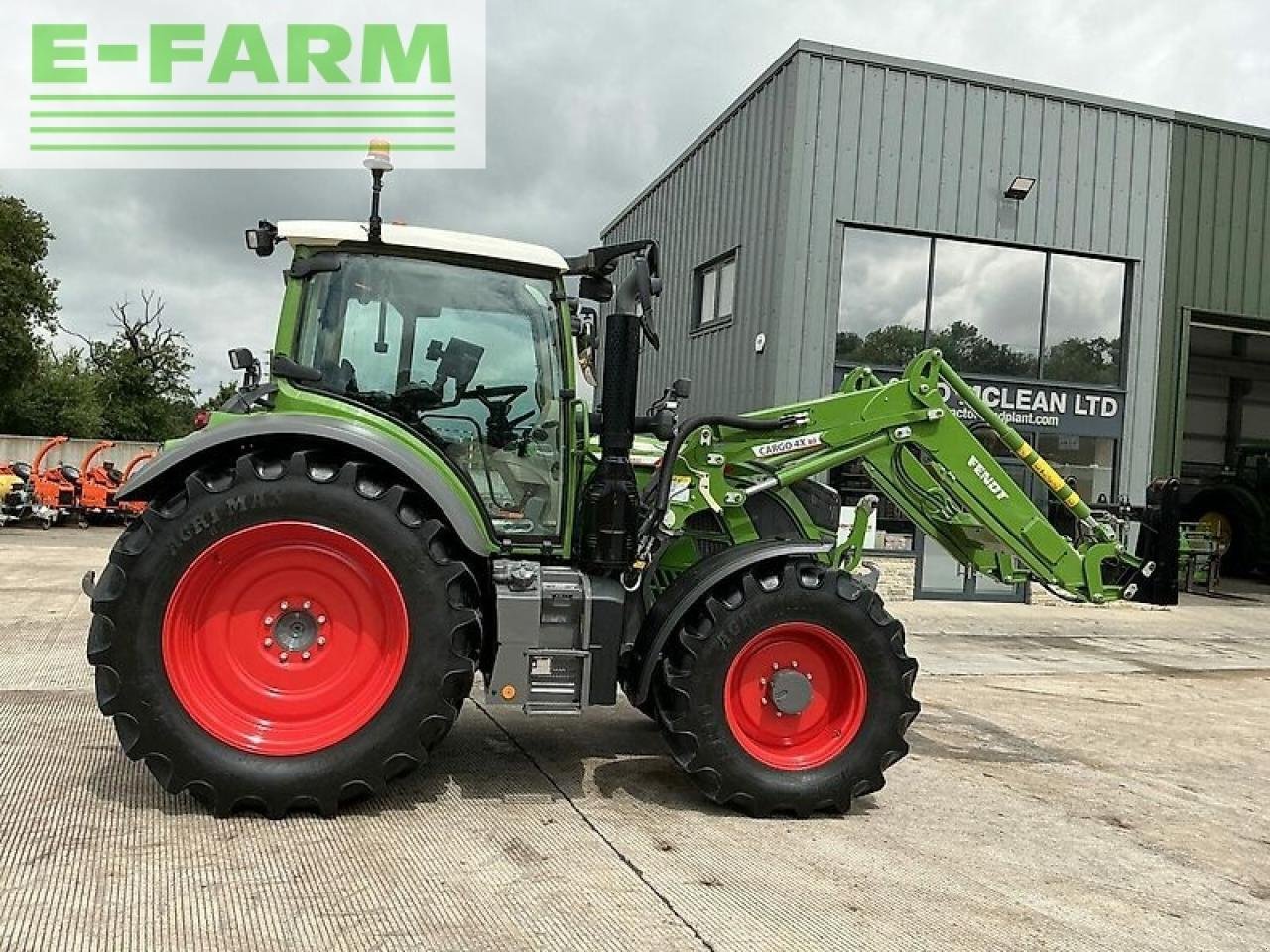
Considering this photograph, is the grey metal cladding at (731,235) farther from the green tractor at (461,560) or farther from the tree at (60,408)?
the tree at (60,408)

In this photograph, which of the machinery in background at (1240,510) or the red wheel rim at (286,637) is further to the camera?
the machinery in background at (1240,510)

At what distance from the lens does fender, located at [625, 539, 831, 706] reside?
14.3 feet

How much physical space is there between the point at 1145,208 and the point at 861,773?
11.4 m

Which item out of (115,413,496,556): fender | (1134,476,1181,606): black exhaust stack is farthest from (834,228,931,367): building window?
(115,413,496,556): fender

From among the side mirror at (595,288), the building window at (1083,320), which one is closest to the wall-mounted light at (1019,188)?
the building window at (1083,320)

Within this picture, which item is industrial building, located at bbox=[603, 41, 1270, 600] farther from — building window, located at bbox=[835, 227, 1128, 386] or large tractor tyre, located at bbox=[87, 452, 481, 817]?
large tractor tyre, located at bbox=[87, 452, 481, 817]

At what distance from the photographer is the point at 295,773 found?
3.92 meters

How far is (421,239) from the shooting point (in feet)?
14.5

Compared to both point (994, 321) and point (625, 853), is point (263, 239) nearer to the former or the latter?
point (625, 853)

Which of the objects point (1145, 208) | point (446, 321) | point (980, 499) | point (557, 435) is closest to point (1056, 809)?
point (980, 499)

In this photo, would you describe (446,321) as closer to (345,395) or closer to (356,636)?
(345,395)

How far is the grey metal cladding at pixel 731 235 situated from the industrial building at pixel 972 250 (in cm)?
3

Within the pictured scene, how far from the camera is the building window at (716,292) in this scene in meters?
13.0

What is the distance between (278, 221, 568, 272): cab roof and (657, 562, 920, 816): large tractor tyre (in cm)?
170
